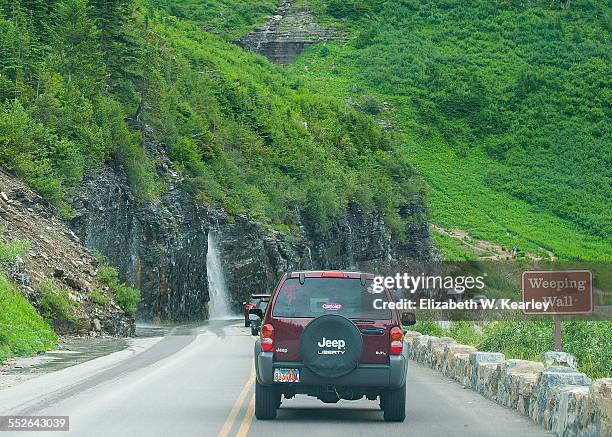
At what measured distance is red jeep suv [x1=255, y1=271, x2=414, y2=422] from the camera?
14172mm

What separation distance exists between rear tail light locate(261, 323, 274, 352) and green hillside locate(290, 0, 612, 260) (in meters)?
98.5

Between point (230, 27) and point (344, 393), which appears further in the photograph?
point (230, 27)

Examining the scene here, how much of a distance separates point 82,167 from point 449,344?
34447 mm

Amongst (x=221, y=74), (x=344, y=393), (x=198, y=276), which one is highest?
(x=221, y=74)

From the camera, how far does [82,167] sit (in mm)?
53969

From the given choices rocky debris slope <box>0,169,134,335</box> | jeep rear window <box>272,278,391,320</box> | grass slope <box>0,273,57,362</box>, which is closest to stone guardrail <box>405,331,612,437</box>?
jeep rear window <box>272,278,391,320</box>

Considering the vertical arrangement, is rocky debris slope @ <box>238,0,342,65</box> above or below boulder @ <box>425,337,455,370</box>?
above

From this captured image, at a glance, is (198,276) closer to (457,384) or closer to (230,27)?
(457,384)

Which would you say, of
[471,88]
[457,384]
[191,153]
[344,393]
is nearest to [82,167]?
[191,153]

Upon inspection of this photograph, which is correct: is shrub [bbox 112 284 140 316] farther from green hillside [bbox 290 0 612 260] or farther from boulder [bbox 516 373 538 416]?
green hillside [bbox 290 0 612 260]

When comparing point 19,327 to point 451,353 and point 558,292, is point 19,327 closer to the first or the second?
point 451,353

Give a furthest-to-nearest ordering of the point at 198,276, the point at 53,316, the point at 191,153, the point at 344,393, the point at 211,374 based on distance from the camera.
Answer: the point at 191,153, the point at 198,276, the point at 53,316, the point at 211,374, the point at 344,393

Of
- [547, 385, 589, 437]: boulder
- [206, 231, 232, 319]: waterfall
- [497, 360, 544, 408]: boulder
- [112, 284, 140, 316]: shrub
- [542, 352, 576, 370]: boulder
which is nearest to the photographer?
[547, 385, 589, 437]: boulder

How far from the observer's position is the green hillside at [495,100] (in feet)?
408
